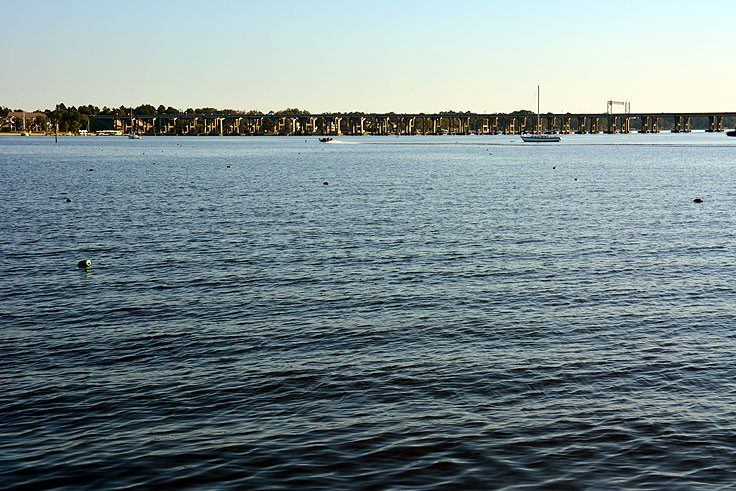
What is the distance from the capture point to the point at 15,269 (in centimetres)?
4012

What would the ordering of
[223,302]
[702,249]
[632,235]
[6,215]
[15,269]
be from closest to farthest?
[223,302] → [15,269] → [702,249] → [632,235] → [6,215]

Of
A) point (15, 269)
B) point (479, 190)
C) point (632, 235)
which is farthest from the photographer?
point (479, 190)

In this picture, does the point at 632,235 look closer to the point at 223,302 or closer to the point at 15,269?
the point at 223,302

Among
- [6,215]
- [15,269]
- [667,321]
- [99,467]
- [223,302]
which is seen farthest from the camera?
[6,215]

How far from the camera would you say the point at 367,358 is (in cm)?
2497

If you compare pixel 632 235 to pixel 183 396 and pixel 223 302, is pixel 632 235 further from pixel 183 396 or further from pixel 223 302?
pixel 183 396

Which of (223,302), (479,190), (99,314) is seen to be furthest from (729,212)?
(99,314)

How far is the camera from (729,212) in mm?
70000

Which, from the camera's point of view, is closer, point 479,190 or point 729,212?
point 729,212

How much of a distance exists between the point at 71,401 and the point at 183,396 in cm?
293

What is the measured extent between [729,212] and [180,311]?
55634 millimetres

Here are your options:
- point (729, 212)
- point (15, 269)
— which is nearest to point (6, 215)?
point (15, 269)

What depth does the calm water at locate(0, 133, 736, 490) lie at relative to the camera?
17469 mm

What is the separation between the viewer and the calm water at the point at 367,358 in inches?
688
